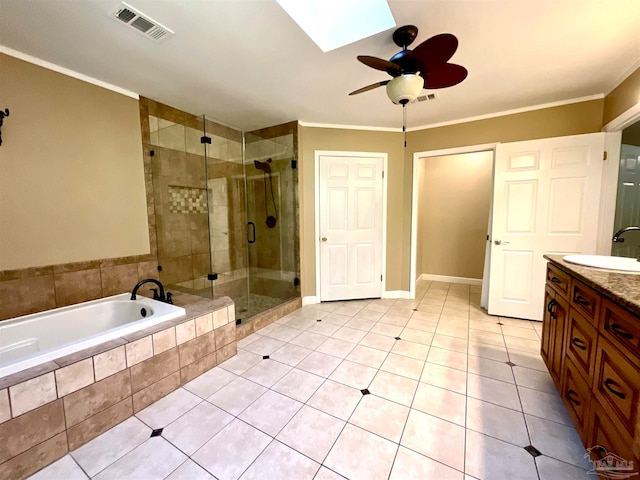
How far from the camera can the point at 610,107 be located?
7.67 feet

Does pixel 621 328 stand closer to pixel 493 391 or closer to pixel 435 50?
pixel 493 391

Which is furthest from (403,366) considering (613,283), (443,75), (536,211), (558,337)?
(536,211)

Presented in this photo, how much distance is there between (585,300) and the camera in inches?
49.5

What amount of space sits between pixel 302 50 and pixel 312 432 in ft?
8.05

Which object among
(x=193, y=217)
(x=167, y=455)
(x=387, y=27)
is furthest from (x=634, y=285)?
(x=193, y=217)

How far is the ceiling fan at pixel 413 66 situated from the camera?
140 cm

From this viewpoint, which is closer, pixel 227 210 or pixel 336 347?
pixel 336 347

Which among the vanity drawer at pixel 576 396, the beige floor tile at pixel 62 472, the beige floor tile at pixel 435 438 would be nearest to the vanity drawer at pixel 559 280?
the vanity drawer at pixel 576 396

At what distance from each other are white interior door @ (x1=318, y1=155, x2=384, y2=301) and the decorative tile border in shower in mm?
1504

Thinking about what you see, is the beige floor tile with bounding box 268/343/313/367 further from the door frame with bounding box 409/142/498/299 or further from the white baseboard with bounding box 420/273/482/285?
the white baseboard with bounding box 420/273/482/285

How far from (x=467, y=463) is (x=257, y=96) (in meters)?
3.14

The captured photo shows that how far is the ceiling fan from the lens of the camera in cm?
140

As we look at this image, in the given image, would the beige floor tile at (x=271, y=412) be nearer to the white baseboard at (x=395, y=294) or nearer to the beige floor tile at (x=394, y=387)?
the beige floor tile at (x=394, y=387)

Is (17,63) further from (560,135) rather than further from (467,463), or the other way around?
(560,135)
